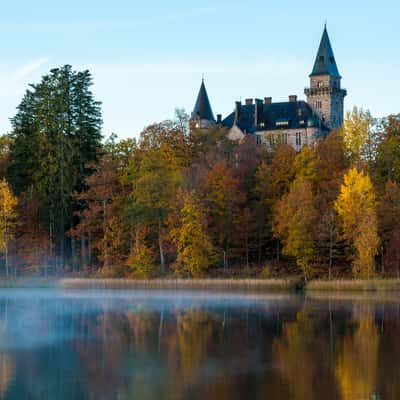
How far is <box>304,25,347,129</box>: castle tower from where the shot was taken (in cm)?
11444

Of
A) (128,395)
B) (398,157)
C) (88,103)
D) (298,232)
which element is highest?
(88,103)

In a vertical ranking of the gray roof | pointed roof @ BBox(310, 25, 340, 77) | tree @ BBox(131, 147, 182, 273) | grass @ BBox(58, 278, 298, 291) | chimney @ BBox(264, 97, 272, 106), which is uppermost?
pointed roof @ BBox(310, 25, 340, 77)

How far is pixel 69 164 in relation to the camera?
71500 millimetres

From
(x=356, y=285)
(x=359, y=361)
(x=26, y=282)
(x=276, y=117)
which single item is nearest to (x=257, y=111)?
(x=276, y=117)

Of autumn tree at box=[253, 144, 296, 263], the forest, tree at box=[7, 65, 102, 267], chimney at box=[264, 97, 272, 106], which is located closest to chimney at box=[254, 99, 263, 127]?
chimney at box=[264, 97, 272, 106]

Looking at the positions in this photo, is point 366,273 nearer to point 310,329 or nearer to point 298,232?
point 298,232

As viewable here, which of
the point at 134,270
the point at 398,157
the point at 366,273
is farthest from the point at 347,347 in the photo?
the point at 398,157

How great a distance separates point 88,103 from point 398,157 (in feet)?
80.8

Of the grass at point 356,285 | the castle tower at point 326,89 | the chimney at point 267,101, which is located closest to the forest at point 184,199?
the grass at point 356,285

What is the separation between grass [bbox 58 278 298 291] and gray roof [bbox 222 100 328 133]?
159ft

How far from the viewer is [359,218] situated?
57.2 m

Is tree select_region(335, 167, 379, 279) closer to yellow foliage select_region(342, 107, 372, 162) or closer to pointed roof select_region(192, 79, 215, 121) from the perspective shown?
yellow foliage select_region(342, 107, 372, 162)

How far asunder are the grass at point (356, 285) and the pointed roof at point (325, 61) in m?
63.5

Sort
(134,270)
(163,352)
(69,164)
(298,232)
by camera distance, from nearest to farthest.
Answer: (163,352) → (298,232) → (134,270) → (69,164)
